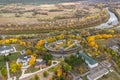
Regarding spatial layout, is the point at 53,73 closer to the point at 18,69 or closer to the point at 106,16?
the point at 18,69

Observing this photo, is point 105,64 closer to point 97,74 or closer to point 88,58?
point 88,58

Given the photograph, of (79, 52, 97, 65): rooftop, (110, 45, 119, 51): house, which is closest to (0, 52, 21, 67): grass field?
(79, 52, 97, 65): rooftop

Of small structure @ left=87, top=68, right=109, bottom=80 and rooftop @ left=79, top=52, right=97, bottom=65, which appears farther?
rooftop @ left=79, top=52, right=97, bottom=65

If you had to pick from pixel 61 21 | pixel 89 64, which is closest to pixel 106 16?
pixel 61 21

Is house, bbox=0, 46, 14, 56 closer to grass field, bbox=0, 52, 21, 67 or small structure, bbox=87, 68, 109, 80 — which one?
Answer: grass field, bbox=0, 52, 21, 67

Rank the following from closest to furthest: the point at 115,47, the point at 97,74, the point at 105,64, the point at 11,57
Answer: the point at 97,74 → the point at 105,64 → the point at 11,57 → the point at 115,47

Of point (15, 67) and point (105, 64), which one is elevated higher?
point (15, 67)

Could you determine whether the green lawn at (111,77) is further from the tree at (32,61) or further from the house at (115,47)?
the tree at (32,61)

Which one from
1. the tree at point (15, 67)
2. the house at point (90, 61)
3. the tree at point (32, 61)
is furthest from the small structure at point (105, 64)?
the tree at point (15, 67)

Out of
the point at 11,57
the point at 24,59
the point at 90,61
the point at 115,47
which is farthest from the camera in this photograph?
the point at 115,47

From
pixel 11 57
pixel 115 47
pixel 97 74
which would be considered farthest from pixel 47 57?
pixel 115 47

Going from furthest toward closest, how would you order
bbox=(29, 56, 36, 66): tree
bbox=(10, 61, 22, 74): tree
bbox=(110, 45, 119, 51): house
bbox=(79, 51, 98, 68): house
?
bbox=(110, 45, 119, 51): house, bbox=(29, 56, 36, 66): tree, bbox=(79, 51, 98, 68): house, bbox=(10, 61, 22, 74): tree
